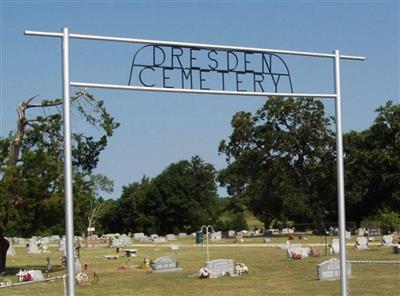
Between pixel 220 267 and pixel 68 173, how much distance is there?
14902 millimetres

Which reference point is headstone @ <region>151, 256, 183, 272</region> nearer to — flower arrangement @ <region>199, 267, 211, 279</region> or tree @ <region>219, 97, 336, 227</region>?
flower arrangement @ <region>199, 267, 211, 279</region>

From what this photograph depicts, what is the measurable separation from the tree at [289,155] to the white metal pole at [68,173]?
5741cm

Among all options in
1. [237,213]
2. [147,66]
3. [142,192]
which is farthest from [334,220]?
[147,66]

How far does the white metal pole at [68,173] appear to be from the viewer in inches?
403

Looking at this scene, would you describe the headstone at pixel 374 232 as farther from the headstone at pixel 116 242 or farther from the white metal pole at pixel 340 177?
the white metal pole at pixel 340 177

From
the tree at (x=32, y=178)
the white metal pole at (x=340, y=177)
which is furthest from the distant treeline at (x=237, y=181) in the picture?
the white metal pole at (x=340, y=177)

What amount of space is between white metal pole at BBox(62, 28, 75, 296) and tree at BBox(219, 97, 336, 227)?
57.4 m

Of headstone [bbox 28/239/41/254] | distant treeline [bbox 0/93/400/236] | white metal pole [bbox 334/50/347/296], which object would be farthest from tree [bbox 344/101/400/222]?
white metal pole [bbox 334/50/347/296]

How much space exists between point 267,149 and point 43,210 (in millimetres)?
41692

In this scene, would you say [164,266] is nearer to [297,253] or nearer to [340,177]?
[297,253]

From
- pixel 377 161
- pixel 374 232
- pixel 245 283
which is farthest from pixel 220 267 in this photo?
pixel 377 161

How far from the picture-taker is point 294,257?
32.9m

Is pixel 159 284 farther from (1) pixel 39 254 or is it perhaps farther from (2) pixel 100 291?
(1) pixel 39 254

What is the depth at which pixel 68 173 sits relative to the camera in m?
10.3
